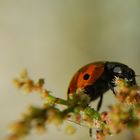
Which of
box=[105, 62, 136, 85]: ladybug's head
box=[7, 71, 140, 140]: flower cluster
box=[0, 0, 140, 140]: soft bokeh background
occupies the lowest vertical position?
box=[0, 0, 140, 140]: soft bokeh background

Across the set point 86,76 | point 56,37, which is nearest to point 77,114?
point 86,76

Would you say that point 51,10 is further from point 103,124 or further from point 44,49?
point 103,124

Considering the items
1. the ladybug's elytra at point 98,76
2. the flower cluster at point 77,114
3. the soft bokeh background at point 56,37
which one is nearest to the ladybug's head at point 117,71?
the ladybug's elytra at point 98,76

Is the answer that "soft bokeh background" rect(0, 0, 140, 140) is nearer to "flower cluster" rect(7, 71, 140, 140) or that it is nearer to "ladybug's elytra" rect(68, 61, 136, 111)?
"ladybug's elytra" rect(68, 61, 136, 111)

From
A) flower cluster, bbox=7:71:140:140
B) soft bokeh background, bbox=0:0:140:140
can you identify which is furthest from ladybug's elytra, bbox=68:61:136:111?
soft bokeh background, bbox=0:0:140:140

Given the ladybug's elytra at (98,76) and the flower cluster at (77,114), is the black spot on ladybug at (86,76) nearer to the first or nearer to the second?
the ladybug's elytra at (98,76)

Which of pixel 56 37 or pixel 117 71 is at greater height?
pixel 117 71

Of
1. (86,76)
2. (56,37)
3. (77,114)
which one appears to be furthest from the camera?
(56,37)

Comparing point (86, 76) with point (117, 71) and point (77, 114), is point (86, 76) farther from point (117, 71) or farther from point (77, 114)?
point (77, 114)
